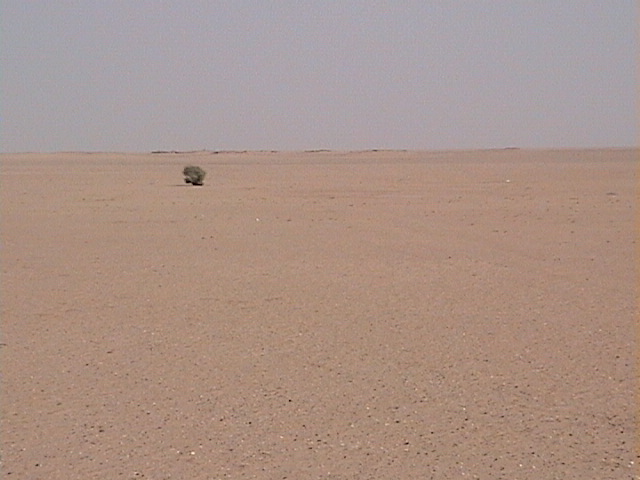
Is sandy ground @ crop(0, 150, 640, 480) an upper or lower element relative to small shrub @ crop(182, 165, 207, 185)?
upper

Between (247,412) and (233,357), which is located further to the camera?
(233,357)

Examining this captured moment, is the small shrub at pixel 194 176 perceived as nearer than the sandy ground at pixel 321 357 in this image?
No

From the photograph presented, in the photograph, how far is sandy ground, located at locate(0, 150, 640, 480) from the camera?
6.12 metres

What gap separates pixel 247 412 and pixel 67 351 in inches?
115

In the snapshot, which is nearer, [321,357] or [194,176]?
[321,357]

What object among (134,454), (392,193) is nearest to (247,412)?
(134,454)

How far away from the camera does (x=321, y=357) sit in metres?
8.79

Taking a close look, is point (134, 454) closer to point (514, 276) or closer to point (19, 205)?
point (514, 276)

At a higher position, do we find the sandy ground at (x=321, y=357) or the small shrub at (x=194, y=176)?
the sandy ground at (x=321, y=357)

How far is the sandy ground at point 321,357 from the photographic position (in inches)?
241

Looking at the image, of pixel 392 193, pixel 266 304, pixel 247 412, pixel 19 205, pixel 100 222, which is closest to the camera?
pixel 247 412

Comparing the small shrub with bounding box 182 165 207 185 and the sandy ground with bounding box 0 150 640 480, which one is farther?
the small shrub with bounding box 182 165 207 185

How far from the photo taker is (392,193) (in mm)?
38250

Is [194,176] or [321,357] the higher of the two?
[321,357]
